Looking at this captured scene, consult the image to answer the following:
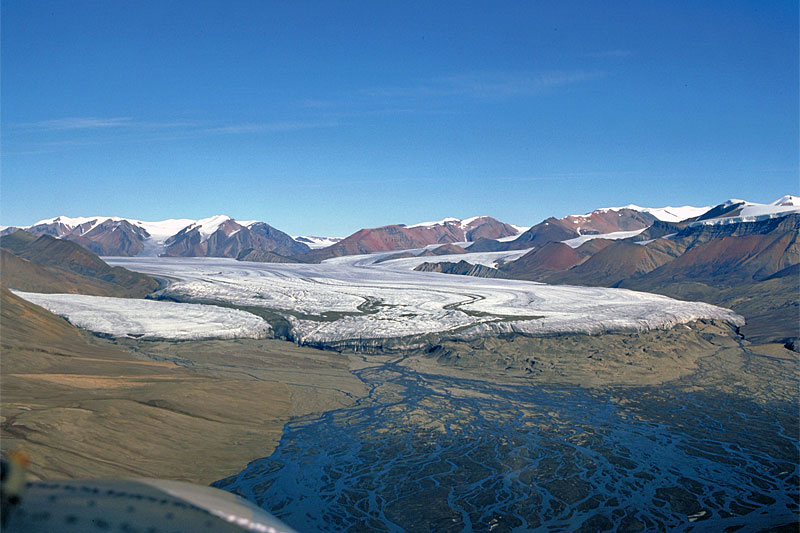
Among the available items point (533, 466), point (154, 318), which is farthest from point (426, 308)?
point (533, 466)

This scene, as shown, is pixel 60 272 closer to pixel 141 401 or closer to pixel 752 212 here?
pixel 141 401

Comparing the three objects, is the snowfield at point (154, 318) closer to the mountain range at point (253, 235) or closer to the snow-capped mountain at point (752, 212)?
the snow-capped mountain at point (752, 212)

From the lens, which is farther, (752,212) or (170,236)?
(170,236)

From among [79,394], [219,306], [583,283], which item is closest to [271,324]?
[219,306]

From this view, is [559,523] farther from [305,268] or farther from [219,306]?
[305,268]

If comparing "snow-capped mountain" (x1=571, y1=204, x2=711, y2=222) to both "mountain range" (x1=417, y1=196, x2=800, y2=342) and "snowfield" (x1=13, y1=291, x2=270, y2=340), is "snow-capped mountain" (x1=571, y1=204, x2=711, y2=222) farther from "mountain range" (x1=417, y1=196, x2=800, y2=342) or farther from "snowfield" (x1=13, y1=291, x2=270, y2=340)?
"snowfield" (x1=13, y1=291, x2=270, y2=340)

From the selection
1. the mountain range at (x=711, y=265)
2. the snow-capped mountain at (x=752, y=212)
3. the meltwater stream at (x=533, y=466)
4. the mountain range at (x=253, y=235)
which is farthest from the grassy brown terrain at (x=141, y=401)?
the mountain range at (x=253, y=235)
